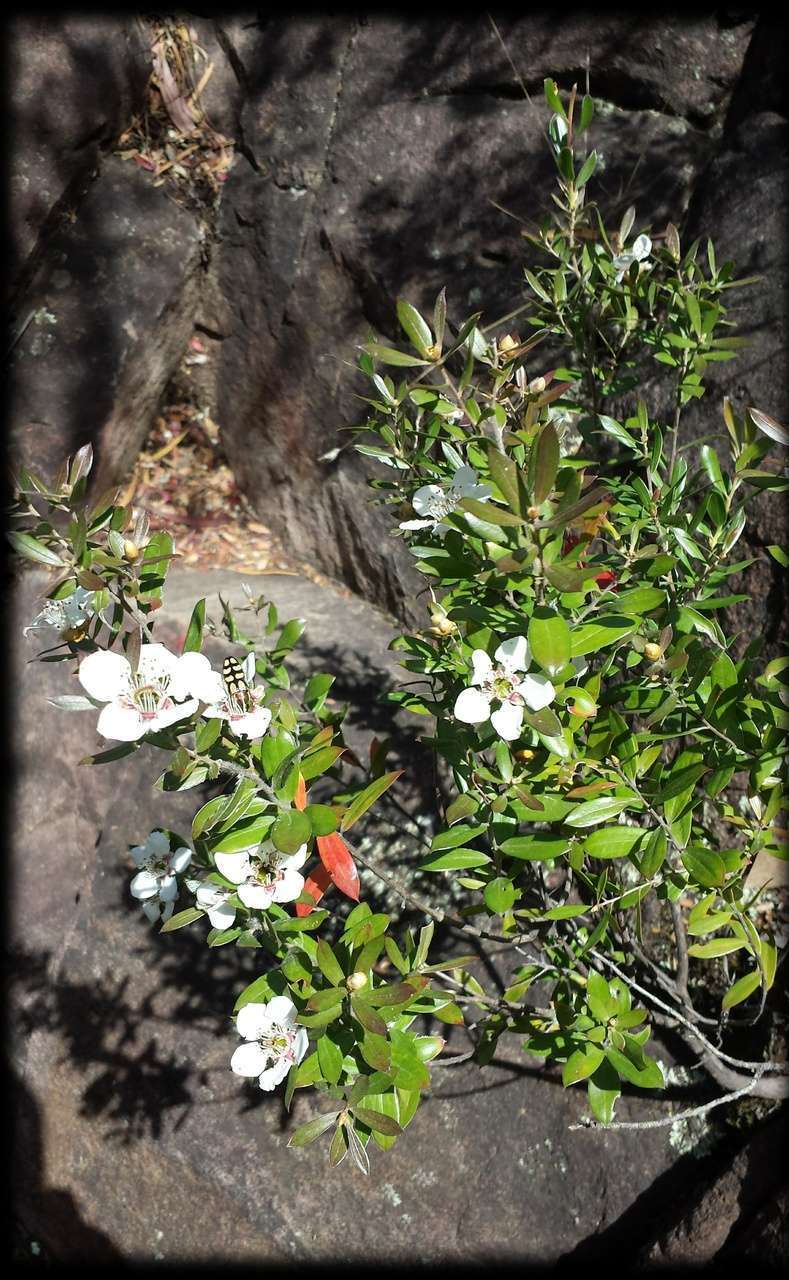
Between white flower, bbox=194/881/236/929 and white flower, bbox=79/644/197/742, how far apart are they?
0.31 metres

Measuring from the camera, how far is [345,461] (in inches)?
121

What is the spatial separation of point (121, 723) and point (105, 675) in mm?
63

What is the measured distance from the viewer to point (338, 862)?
1.32 m

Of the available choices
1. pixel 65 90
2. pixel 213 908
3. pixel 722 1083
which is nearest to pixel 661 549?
pixel 213 908

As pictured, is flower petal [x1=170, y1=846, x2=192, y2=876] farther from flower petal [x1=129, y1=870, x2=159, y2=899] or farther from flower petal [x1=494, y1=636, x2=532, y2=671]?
flower petal [x1=494, y1=636, x2=532, y2=671]

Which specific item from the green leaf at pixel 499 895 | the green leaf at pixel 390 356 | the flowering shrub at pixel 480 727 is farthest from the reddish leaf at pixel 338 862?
the green leaf at pixel 390 356

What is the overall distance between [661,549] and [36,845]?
6.84 ft

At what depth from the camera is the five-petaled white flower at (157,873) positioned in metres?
Result: 1.55

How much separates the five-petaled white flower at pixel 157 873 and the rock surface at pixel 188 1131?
742 mm

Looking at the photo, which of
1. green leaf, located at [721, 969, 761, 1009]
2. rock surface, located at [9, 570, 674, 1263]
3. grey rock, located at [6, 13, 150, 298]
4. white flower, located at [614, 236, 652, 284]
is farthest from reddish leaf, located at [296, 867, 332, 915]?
grey rock, located at [6, 13, 150, 298]

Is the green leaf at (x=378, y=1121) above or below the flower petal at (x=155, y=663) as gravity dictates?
below

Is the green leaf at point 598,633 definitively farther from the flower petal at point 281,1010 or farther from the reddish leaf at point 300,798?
the flower petal at point 281,1010

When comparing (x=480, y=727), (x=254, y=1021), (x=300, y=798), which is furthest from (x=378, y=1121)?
(x=480, y=727)

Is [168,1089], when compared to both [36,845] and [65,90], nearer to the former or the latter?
[36,845]
